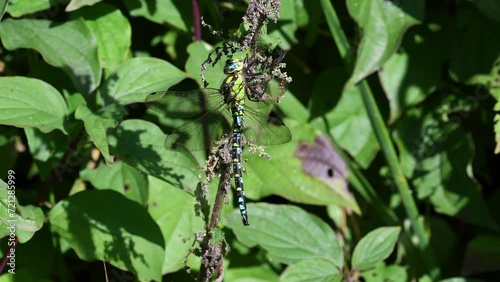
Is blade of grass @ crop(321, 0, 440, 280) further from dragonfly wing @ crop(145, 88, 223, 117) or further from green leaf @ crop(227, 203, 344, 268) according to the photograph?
dragonfly wing @ crop(145, 88, 223, 117)

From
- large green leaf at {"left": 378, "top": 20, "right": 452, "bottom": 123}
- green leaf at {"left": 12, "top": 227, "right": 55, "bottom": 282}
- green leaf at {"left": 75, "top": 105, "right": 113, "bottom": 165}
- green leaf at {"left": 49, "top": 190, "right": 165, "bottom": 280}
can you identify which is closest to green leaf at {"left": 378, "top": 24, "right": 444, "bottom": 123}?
large green leaf at {"left": 378, "top": 20, "right": 452, "bottom": 123}

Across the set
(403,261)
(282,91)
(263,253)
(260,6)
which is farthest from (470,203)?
(260,6)

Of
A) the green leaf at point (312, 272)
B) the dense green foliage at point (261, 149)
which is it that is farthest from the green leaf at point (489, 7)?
the green leaf at point (312, 272)

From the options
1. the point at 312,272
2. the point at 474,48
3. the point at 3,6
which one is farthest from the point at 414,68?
the point at 3,6

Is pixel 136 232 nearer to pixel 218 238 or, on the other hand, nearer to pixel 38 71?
pixel 218 238

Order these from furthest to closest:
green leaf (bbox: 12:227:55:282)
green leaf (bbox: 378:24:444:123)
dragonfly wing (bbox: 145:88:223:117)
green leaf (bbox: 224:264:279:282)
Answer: green leaf (bbox: 378:24:444:123) → green leaf (bbox: 224:264:279:282) → green leaf (bbox: 12:227:55:282) → dragonfly wing (bbox: 145:88:223:117)

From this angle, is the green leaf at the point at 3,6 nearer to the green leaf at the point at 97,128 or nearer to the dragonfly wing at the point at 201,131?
the green leaf at the point at 97,128

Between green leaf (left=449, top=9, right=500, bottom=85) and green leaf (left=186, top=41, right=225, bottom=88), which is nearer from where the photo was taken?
green leaf (left=186, top=41, right=225, bottom=88)
